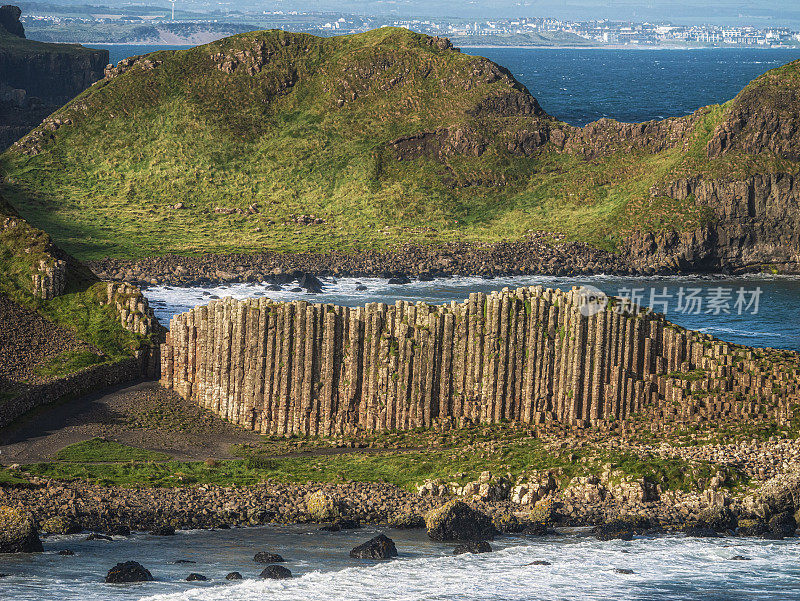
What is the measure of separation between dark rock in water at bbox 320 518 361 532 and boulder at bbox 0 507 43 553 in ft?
27.4

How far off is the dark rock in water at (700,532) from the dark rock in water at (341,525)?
9.96m

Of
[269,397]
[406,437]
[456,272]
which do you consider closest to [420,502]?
[406,437]

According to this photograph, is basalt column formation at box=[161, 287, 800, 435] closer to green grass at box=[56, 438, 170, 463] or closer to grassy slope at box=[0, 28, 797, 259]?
green grass at box=[56, 438, 170, 463]

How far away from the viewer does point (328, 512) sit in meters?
39.5

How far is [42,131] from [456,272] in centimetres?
4655

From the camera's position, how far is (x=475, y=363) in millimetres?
47188

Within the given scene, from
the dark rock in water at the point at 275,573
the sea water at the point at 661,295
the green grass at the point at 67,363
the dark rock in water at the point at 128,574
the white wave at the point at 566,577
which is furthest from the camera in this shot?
the sea water at the point at 661,295

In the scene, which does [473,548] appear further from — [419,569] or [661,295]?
[661,295]

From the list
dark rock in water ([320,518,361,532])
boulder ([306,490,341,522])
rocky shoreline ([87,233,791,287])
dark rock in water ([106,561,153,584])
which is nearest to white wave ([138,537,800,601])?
dark rock in water ([106,561,153,584])

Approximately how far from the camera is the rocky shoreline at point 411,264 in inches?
3565

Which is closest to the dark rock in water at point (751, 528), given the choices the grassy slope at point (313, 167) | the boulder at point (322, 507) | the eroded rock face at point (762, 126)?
the boulder at point (322, 507)

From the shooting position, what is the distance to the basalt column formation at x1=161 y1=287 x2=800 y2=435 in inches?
1848

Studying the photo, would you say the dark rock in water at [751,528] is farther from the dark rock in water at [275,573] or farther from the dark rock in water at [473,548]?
the dark rock in water at [275,573]

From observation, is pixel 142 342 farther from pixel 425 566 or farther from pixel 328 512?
pixel 425 566
